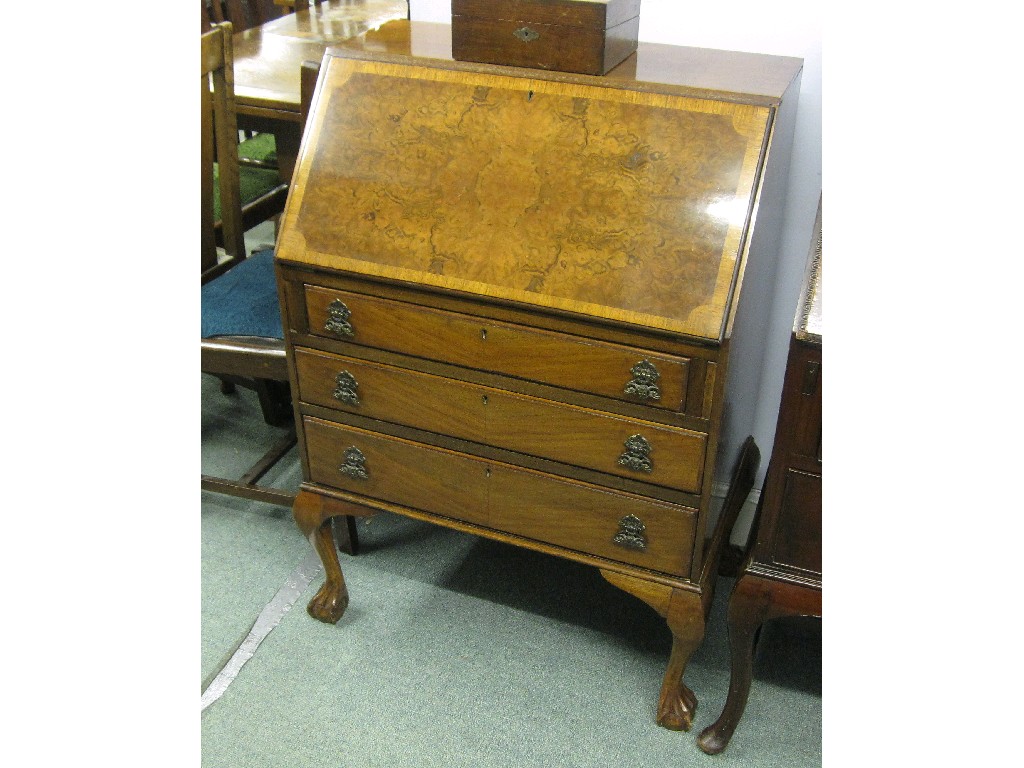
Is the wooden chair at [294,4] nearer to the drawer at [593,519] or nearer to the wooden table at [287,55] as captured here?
the wooden table at [287,55]

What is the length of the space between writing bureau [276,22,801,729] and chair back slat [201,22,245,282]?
533mm

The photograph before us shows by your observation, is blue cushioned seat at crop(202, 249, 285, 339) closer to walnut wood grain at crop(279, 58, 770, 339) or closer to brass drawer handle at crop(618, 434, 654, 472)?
walnut wood grain at crop(279, 58, 770, 339)

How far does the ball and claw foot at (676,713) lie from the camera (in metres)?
1.78

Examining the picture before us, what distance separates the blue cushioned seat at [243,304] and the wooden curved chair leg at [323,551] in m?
0.39

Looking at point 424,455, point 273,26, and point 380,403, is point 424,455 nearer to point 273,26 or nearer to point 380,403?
point 380,403

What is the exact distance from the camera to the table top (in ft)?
8.11

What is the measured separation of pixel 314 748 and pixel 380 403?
67 centimetres

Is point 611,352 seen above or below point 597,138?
below

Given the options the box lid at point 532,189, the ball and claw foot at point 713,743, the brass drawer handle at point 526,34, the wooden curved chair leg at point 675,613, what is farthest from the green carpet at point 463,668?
the brass drawer handle at point 526,34

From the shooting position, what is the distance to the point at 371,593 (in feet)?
6.96

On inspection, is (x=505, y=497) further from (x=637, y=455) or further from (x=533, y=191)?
(x=533, y=191)

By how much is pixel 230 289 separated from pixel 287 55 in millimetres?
941

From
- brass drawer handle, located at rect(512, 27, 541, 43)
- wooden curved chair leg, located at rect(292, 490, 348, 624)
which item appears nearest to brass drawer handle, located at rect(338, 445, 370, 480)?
wooden curved chair leg, located at rect(292, 490, 348, 624)
